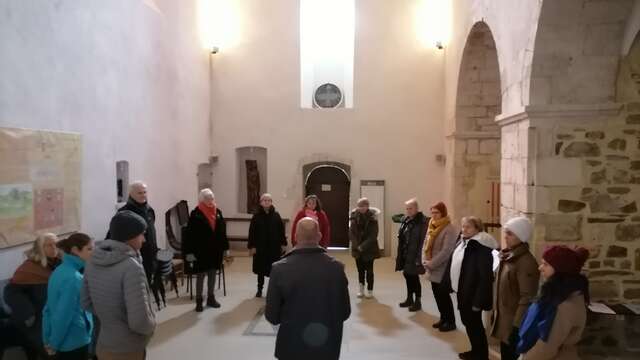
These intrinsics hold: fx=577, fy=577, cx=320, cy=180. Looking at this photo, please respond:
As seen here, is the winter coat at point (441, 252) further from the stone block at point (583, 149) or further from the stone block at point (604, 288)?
the stone block at point (583, 149)

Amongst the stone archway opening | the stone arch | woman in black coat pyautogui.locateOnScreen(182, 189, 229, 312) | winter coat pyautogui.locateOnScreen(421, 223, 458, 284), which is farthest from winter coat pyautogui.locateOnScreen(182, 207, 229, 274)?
the stone archway opening

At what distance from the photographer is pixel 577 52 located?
494 cm

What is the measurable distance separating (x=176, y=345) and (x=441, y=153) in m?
6.89

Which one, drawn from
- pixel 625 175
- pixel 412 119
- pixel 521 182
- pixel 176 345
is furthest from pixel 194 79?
pixel 625 175

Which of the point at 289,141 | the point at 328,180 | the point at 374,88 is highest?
the point at 374,88

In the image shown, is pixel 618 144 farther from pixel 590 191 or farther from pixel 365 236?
pixel 365 236

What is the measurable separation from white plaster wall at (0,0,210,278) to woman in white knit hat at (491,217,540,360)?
13.0ft

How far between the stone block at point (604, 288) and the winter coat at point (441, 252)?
1.29 meters

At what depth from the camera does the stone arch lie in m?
4.73

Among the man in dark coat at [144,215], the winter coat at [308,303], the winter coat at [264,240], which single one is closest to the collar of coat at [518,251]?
the winter coat at [308,303]

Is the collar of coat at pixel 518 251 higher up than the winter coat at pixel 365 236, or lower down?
higher up

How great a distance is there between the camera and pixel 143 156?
777 cm

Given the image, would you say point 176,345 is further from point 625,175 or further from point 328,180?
point 328,180

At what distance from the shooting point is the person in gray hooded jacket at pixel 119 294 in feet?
9.33
